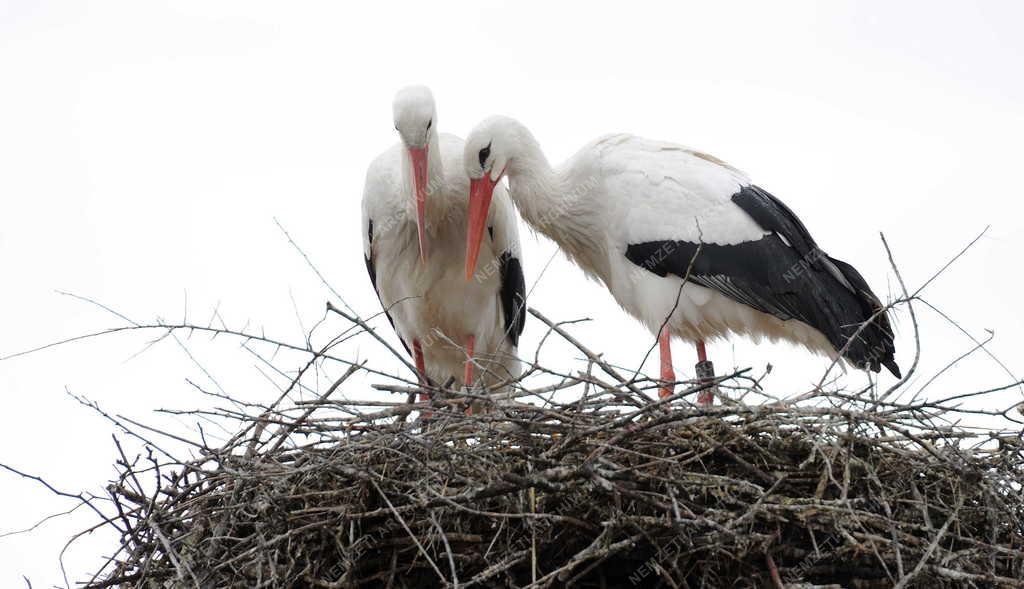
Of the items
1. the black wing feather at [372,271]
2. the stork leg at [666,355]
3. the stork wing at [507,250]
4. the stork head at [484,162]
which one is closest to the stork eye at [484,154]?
the stork head at [484,162]

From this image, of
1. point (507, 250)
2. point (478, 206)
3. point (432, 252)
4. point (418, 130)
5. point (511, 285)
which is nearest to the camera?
point (418, 130)

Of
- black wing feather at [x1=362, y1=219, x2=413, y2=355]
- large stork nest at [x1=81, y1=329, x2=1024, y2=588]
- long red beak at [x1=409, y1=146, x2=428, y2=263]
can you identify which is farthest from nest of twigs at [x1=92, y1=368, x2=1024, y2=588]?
black wing feather at [x1=362, y1=219, x2=413, y2=355]

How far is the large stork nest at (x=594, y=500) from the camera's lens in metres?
3.62

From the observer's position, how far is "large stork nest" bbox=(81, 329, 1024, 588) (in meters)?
3.62

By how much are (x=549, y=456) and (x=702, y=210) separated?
205cm

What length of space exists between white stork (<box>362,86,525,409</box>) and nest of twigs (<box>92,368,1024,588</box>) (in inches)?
65.9

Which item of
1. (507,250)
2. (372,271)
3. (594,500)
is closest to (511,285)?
(507,250)

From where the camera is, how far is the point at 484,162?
5504 millimetres

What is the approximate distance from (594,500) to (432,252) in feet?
8.24

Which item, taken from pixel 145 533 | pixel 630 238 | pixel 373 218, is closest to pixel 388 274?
pixel 373 218

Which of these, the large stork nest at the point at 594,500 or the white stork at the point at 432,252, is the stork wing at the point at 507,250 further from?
the large stork nest at the point at 594,500

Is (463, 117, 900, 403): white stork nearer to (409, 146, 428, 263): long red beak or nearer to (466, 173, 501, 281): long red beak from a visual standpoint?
(466, 173, 501, 281): long red beak

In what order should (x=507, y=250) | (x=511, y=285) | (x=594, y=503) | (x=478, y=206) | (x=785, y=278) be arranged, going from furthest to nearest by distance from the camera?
(x=511, y=285) → (x=507, y=250) → (x=478, y=206) → (x=785, y=278) → (x=594, y=503)

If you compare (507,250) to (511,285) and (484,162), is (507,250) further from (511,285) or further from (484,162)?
(484,162)
